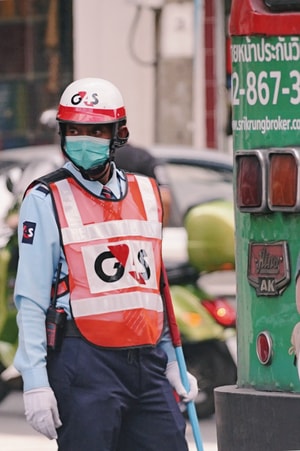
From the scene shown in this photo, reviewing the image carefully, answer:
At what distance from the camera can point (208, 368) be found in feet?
33.9

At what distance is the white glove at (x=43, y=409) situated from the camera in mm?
5715

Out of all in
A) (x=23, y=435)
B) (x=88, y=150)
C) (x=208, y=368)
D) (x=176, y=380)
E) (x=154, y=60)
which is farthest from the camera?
(x=154, y=60)

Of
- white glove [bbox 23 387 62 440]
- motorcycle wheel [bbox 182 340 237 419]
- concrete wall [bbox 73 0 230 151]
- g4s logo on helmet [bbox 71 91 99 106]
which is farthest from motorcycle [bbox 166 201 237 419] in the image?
concrete wall [bbox 73 0 230 151]

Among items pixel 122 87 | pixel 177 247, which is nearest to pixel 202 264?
pixel 177 247

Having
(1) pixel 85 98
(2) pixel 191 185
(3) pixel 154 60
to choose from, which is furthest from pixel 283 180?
(3) pixel 154 60

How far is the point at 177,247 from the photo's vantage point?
1055 cm

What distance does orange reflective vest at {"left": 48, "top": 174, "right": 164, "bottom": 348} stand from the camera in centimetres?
584

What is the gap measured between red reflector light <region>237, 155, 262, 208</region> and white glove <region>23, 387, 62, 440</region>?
0.88 metres

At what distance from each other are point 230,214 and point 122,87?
13810 millimetres

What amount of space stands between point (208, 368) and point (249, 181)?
15.7 ft

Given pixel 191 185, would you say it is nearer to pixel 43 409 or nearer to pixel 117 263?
pixel 117 263

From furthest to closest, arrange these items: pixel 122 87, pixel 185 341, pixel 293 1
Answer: pixel 122 87 → pixel 185 341 → pixel 293 1

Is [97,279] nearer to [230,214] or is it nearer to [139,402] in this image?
[139,402]

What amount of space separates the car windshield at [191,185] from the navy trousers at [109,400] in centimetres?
509
